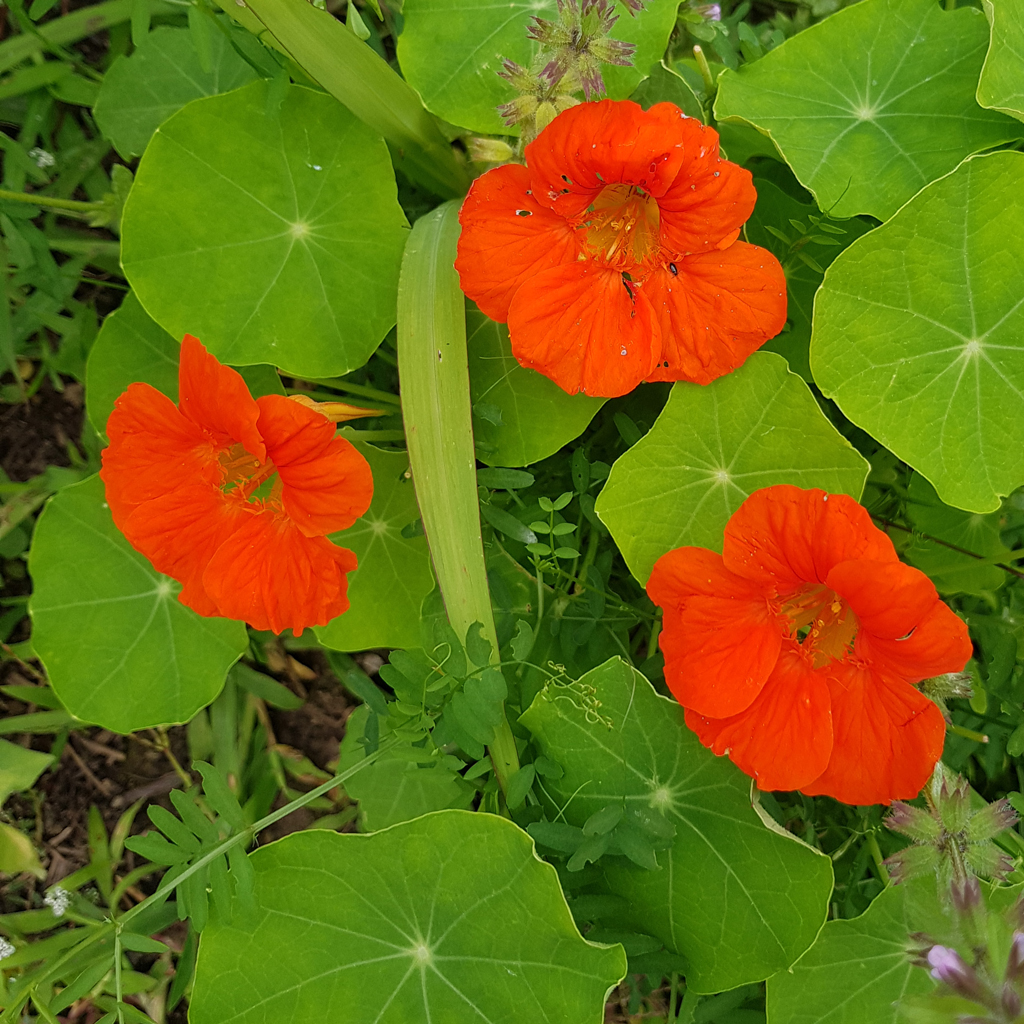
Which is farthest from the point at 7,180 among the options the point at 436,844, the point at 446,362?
the point at 436,844

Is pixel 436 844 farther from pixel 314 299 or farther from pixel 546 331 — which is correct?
pixel 314 299

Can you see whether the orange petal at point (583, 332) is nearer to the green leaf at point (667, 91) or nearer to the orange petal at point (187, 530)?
the green leaf at point (667, 91)

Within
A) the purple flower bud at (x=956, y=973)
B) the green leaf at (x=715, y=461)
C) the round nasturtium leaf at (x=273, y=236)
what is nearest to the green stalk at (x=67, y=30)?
the round nasturtium leaf at (x=273, y=236)

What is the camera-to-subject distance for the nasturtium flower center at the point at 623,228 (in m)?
1.61

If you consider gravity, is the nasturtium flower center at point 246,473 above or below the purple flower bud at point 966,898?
above

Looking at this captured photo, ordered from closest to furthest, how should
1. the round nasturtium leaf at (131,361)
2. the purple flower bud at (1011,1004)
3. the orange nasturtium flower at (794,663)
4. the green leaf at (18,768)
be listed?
1. the purple flower bud at (1011,1004)
2. the orange nasturtium flower at (794,663)
3. the round nasturtium leaf at (131,361)
4. the green leaf at (18,768)

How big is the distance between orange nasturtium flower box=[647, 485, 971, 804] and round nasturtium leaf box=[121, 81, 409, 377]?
880mm

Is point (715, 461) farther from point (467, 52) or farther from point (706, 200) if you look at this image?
point (467, 52)

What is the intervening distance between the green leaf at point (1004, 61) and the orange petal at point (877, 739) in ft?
3.38

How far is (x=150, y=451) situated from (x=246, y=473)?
7.9 inches

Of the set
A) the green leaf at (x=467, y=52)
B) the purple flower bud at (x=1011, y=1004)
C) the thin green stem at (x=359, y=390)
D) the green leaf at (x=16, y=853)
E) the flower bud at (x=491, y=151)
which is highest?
the green leaf at (x=467, y=52)

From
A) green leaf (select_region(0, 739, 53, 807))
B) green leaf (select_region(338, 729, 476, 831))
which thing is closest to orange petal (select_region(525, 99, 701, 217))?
green leaf (select_region(338, 729, 476, 831))

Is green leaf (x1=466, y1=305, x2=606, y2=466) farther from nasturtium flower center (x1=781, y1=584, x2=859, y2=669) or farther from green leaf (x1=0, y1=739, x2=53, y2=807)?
green leaf (x1=0, y1=739, x2=53, y2=807)

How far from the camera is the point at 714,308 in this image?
1.54 m
